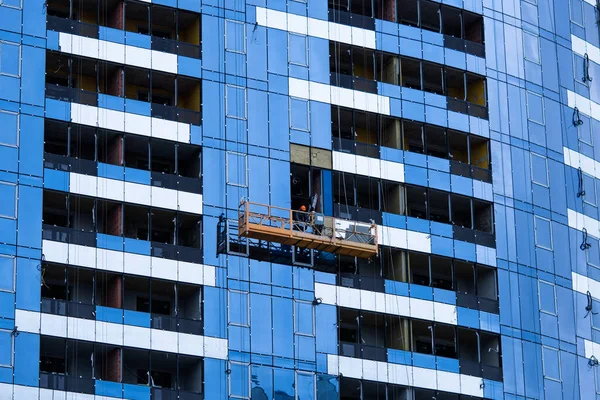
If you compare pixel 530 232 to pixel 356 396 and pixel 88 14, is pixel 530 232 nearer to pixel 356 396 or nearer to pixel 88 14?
pixel 356 396

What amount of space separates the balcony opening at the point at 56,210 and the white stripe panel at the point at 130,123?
4598 mm

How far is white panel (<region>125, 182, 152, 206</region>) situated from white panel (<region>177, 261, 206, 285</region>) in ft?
13.2

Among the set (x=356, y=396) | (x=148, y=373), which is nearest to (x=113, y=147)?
(x=148, y=373)

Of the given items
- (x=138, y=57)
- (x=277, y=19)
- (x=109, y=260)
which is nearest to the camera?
(x=109, y=260)

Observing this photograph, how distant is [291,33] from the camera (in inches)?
4769

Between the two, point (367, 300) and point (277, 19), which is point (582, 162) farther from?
point (277, 19)

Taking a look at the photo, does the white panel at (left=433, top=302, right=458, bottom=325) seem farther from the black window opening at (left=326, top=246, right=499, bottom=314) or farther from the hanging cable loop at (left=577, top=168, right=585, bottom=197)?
the hanging cable loop at (left=577, top=168, right=585, bottom=197)

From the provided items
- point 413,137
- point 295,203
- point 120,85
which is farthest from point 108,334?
point 413,137

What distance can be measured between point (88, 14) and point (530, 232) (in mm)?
30595

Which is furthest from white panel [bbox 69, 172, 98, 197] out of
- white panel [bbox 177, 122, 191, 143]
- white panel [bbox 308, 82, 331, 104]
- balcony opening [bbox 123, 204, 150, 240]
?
white panel [bbox 308, 82, 331, 104]

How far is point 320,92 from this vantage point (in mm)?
121000

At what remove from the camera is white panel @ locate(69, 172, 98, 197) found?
368 ft

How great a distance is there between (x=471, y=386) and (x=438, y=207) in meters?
11.9

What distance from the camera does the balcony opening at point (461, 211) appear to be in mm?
124375
